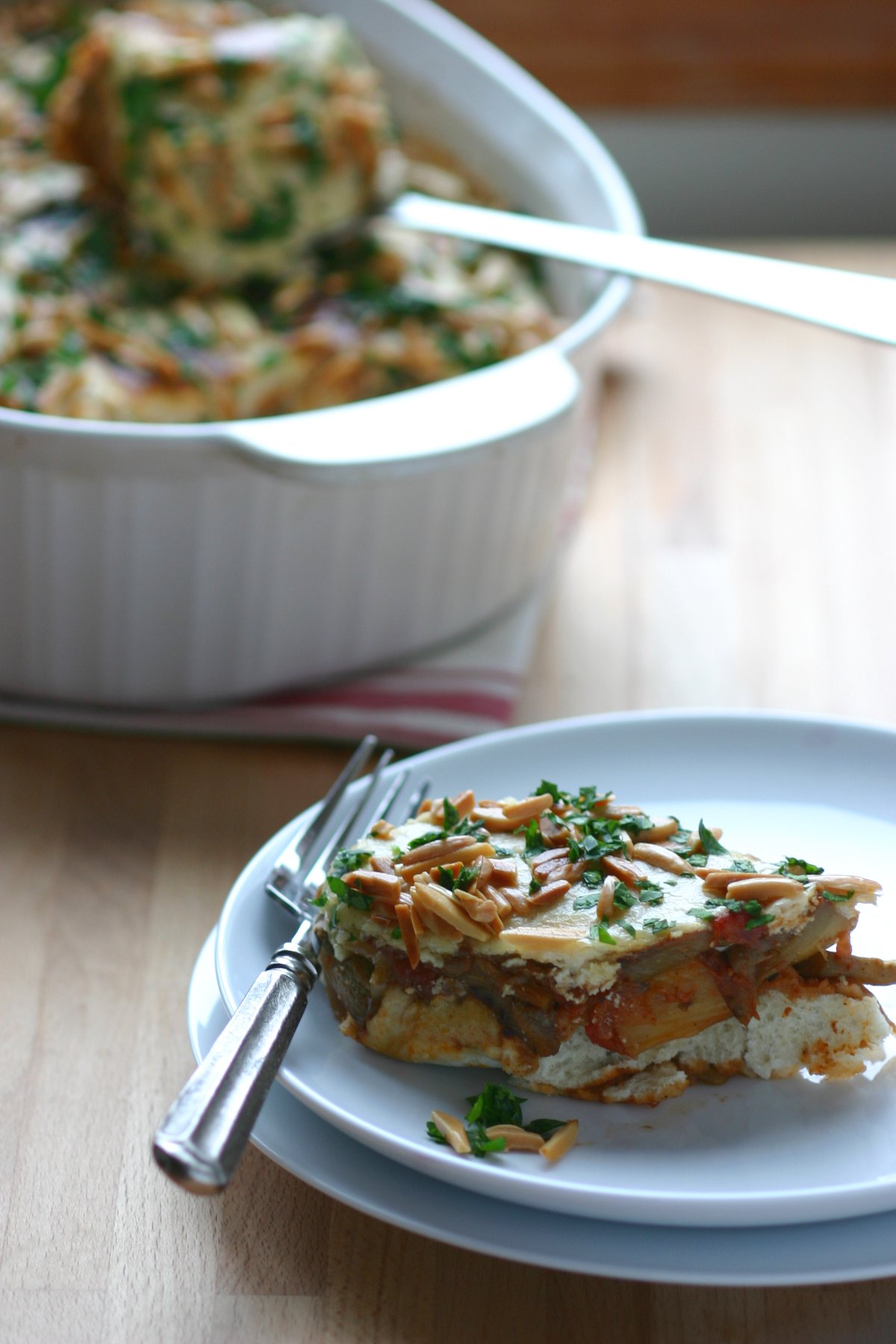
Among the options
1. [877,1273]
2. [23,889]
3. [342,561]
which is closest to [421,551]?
[342,561]

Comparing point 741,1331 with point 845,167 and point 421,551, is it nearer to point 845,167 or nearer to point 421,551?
point 421,551

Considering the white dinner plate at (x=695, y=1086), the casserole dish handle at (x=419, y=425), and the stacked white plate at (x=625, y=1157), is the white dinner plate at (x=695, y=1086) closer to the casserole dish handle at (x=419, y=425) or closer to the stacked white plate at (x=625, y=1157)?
the stacked white plate at (x=625, y=1157)

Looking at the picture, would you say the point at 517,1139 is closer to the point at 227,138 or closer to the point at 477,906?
the point at 477,906

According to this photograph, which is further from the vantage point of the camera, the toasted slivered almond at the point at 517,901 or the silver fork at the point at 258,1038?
the toasted slivered almond at the point at 517,901

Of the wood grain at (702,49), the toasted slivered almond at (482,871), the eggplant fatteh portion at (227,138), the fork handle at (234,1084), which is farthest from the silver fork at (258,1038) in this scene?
the wood grain at (702,49)

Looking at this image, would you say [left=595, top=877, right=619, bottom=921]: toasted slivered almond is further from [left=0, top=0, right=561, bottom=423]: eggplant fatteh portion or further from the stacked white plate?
[left=0, top=0, right=561, bottom=423]: eggplant fatteh portion

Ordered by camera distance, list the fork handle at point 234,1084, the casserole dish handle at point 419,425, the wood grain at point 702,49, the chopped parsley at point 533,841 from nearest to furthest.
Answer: the fork handle at point 234,1084 → the chopped parsley at point 533,841 → the casserole dish handle at point 419,425 → the wood grain at point 702,49

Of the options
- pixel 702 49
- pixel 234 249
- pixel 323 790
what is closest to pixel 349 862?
pixel 323 790
